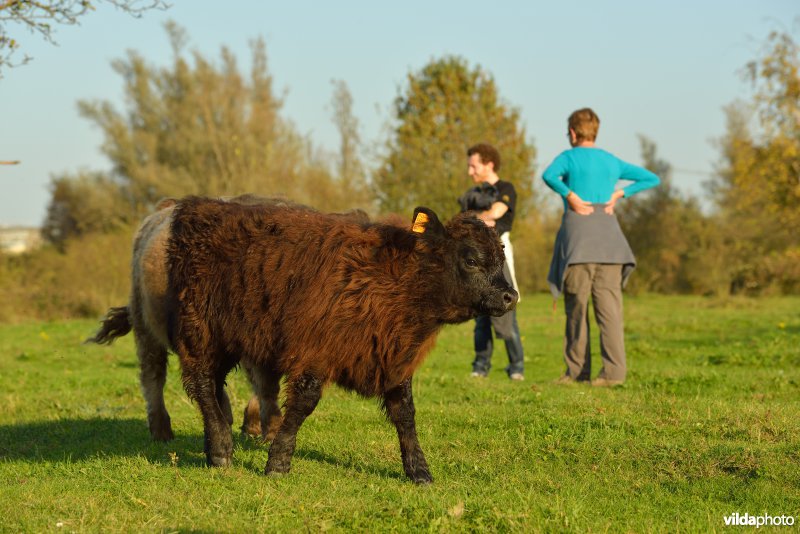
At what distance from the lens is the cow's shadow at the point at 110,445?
7316 millimetres

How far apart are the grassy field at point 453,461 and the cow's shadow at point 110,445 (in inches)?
1.2

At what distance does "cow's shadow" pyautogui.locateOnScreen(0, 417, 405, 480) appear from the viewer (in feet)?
24.0

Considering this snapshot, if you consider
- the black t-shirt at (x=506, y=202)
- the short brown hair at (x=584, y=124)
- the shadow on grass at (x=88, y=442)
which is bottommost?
the shadow on grass at (x=88, y=442)

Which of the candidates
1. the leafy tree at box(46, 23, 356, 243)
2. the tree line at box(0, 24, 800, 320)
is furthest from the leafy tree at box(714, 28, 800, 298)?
the leafy tree at box(46, 23, 356, 243)

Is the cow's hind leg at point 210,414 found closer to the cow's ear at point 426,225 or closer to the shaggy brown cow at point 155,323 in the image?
the shaggy brown cow at point 155,323

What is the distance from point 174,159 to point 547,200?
17.2 meters

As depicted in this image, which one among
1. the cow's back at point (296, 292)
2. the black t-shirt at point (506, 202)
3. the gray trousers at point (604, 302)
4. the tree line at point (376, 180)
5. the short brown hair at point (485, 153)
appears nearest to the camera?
the cow's back at point (296, 292)

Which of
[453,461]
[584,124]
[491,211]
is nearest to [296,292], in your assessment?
[453,461]

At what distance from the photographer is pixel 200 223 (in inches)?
292

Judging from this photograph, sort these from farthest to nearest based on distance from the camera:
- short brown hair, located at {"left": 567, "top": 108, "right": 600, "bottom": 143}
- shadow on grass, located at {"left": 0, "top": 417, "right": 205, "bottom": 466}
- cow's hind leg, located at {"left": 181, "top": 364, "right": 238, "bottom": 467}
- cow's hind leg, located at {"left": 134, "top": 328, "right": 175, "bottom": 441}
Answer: short brown hair, located at {"left": 567, "top": 108, "right": 600, "bottom": 143}, cow's hind leg, located at {"left": 134, "top": 328, "right": 175, "bottom": 441}, shadow on grass, located at {"left": 0, "top": 417, "right": 205, "bottom": 466}, cow's hind leg, located at {"left": 181, "top": 364, "right": 238, "bottom": 467}

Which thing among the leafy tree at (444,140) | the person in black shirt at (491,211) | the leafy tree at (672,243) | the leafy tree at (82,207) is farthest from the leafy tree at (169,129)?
the person in black shirt at (491,211)

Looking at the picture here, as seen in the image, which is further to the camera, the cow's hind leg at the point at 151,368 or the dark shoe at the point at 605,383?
the dark shoe at the point at 605,383

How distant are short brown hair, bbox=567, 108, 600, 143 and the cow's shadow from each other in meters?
5.11

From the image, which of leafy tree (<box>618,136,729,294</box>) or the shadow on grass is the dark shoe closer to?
the shadow on grass
